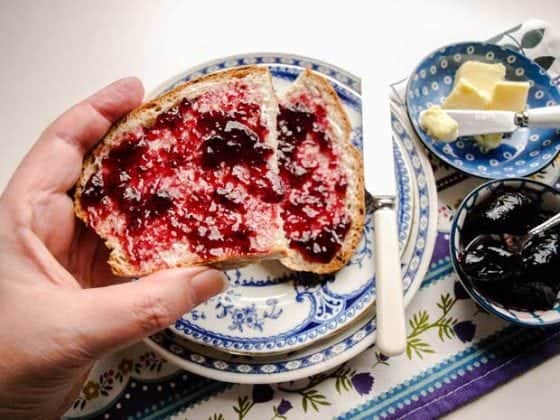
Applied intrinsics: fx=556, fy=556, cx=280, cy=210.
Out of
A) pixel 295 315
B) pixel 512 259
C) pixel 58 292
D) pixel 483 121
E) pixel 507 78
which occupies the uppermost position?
pixel 507 78

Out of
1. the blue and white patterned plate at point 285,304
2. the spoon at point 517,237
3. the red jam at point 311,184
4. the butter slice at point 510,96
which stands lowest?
the blue and white patterned plate at point 285,304

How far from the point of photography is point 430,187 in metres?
1.92

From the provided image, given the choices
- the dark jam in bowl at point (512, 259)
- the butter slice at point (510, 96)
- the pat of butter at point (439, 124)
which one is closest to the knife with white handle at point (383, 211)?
the pat of butter at point (439, 124)

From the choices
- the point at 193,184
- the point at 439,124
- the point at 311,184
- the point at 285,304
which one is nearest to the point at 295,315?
the point at 285,304

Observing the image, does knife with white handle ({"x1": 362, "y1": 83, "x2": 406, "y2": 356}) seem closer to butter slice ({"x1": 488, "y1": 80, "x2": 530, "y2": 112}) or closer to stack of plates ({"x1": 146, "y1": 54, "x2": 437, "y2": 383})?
stack of plates ({"x1": 146, "y1": 54, "x2": 437, "y2": 383})

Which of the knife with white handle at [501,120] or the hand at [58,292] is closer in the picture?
the hand at [58,292]

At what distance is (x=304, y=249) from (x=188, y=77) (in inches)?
30.1

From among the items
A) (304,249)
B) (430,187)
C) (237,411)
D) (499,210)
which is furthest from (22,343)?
(499,210)

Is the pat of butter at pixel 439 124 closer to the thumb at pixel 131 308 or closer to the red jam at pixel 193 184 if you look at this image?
the red jam at pixel 193 184

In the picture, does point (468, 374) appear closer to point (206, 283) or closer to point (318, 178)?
point (318, 178)

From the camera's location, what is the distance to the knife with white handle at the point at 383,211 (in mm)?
1640

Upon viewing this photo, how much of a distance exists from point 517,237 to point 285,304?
79 cm

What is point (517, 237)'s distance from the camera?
182 centimetres

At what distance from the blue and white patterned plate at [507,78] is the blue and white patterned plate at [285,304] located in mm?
230
